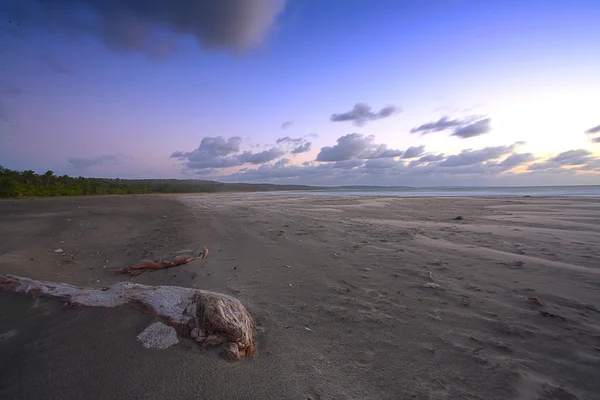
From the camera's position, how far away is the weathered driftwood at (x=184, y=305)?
2475mm

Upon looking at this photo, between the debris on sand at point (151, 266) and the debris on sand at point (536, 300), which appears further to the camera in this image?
the debris on sand at point (151, 266)

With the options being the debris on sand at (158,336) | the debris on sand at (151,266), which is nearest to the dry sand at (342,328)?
the debris on sand at (158,336)

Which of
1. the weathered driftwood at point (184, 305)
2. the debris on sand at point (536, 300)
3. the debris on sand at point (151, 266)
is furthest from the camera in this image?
the debris on sand at point (151, 266)

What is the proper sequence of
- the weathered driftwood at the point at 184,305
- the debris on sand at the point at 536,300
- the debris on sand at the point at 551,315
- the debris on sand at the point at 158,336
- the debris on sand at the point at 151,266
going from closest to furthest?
the debris on sand at the point at 158,336
the weathered driftwood at the point at 184,305
the debris on sand at the point at 551,315
the debris on sand at the point at 536,300
the debris on sand at the point at 151,266

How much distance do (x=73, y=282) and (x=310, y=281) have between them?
3.89m

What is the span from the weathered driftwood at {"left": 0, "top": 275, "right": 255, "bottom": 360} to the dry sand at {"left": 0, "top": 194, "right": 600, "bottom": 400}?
0.13 m

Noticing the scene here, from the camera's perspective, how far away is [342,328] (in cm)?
313

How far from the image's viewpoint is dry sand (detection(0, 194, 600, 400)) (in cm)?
206

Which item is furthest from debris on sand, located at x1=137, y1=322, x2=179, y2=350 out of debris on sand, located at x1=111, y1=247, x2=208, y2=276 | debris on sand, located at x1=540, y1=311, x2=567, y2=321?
debris on sand, located at x1=540, y1=311, x2=567, y2=321

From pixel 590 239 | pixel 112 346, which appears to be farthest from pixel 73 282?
pixel 590 239

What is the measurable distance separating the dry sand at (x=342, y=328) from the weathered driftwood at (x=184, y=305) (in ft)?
0.42

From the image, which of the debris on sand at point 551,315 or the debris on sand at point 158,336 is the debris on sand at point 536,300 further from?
the debris on sand at point 158,336

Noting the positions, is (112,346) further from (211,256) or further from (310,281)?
(211,256)

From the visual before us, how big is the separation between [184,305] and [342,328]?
1814 mm
